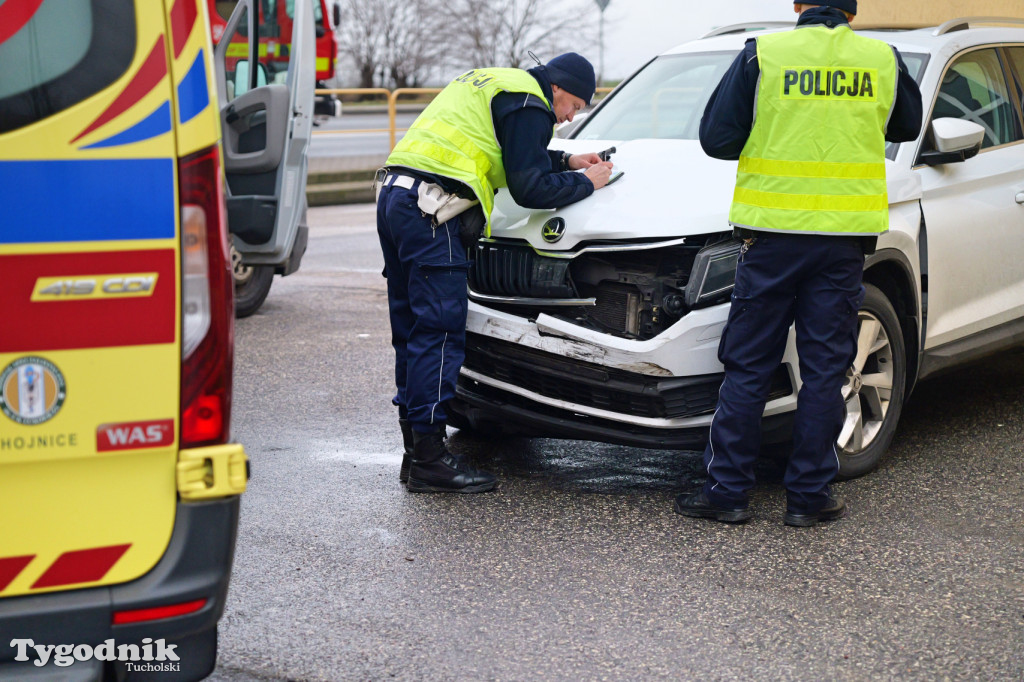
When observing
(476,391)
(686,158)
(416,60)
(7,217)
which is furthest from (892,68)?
(416,60)

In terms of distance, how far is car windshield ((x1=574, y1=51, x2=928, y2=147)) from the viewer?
17.4 feet

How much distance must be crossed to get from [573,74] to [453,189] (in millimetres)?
646

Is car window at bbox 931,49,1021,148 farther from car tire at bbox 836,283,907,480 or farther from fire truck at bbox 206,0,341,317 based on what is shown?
fire truck at bbox 206,0,341,317

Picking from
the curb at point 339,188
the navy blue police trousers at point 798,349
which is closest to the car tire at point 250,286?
the navy blue police trousers at point 798,349

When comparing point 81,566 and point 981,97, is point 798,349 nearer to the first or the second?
point 981,97

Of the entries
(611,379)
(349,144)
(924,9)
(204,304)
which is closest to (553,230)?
(611,379)

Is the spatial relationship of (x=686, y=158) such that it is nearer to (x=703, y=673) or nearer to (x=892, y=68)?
(x=892, y=68)

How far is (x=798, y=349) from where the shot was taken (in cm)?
416

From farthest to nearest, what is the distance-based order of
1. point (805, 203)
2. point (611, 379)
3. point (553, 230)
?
1. point (553, 230)
2. point (611, 379)
3. point (805, 203)

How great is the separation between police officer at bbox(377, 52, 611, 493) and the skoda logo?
0.21 feet

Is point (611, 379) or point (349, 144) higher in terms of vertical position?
point (349, 144)

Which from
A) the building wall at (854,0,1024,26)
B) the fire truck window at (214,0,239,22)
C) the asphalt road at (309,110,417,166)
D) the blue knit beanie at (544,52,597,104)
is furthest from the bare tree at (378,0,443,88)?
the blue knit beanie at (544,52,597,104)

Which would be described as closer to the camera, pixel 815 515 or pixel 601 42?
Result: pixel 815 515

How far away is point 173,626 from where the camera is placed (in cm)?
238
